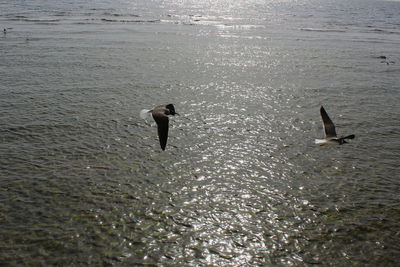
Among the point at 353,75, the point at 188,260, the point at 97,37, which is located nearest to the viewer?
the point at 188,260

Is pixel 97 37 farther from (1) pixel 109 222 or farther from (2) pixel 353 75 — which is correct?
(1) pixel 109 222

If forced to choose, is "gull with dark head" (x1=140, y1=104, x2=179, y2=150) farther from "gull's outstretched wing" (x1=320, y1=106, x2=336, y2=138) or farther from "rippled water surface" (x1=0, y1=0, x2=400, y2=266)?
"gull's outstretched wing" (x1=320, y1=106, x2=336, y2=138)

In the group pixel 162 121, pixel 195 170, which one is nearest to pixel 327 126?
pixel 195 170

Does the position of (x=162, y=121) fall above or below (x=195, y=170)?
above

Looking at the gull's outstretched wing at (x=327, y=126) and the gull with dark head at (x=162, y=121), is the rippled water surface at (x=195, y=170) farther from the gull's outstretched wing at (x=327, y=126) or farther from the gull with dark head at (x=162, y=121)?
the gull with dark head at (x=162, y=121)

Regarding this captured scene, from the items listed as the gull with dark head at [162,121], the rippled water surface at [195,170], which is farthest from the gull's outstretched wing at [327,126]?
the gull with dark head at [162,121]

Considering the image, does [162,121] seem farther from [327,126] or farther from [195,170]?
[327,126]

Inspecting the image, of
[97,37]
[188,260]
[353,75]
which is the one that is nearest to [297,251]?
[188,260]

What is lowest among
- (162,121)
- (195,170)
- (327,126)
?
(195,170)

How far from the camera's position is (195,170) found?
512cm

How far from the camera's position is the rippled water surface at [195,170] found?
3623 mm

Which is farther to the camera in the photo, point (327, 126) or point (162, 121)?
point (327, 126)

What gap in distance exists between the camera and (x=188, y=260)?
3410mm

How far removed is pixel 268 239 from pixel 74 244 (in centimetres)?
203
